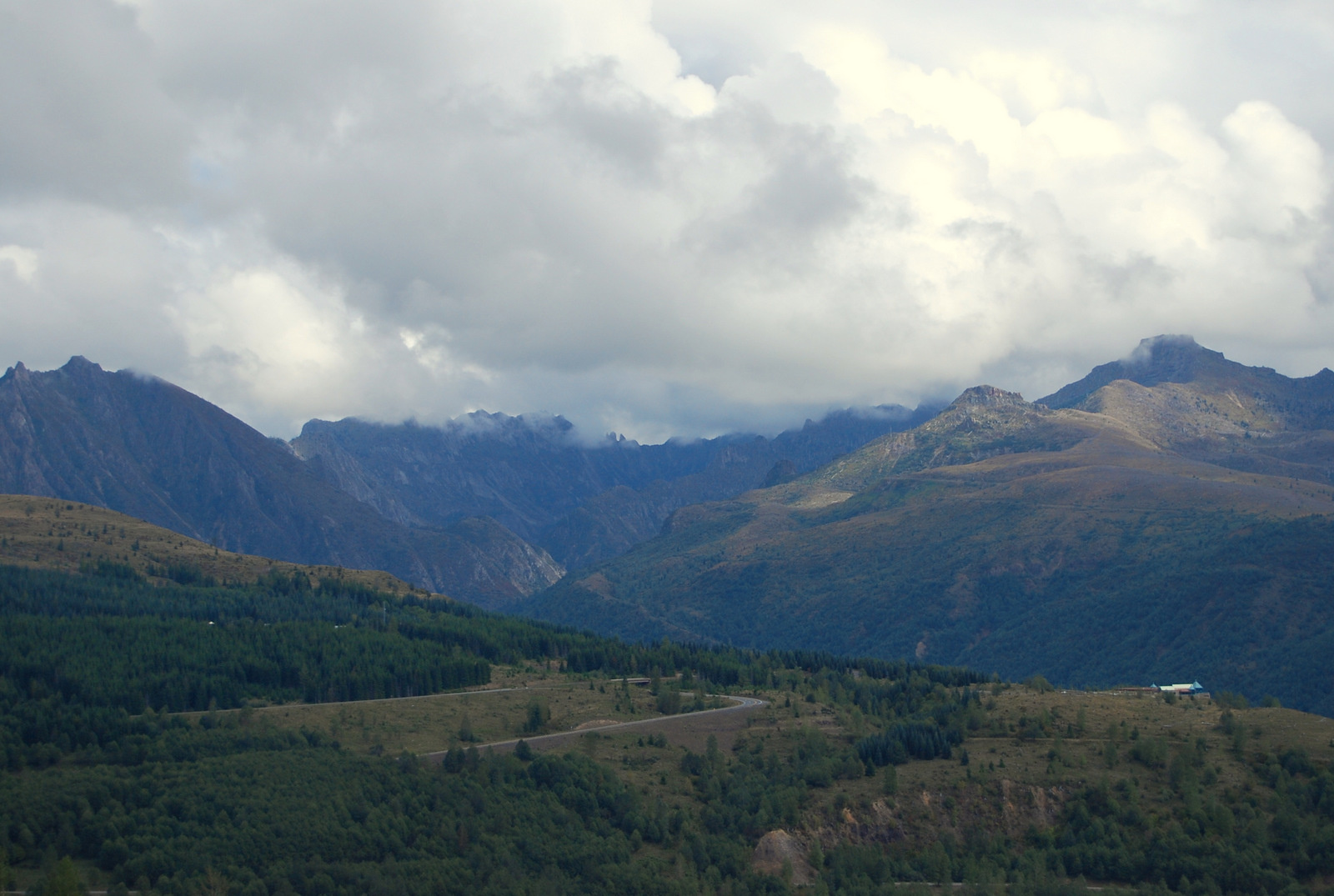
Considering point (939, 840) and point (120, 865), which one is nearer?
point (120, 865)

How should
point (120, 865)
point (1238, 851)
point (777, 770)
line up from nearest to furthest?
point (120, 865), point (1238, 851), point (777, 770)

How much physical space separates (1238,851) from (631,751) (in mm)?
89938

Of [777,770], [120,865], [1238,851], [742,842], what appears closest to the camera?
[120,865]

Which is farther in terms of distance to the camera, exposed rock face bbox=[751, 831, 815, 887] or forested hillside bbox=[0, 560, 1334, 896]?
exposed rock face bbox=[751, 831, 815, 887]

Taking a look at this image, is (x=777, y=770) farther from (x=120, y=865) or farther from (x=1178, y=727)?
(x=120, y=865)

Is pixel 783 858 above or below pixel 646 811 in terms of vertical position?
below

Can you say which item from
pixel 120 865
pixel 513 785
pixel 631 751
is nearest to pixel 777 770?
pixel 631 751

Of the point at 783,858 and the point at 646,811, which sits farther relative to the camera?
the point at 646,811

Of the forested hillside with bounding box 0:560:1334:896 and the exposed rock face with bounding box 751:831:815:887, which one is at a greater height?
the forested hillside with bounding box 0:560:1334:896

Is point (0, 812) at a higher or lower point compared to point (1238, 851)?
higher

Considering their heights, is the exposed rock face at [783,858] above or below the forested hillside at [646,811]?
below

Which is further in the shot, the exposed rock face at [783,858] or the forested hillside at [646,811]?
the exposed rock face at [783,858]

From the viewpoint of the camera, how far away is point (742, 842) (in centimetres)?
16500

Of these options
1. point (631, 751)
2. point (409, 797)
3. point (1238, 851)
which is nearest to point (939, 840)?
point (1238, 851)
